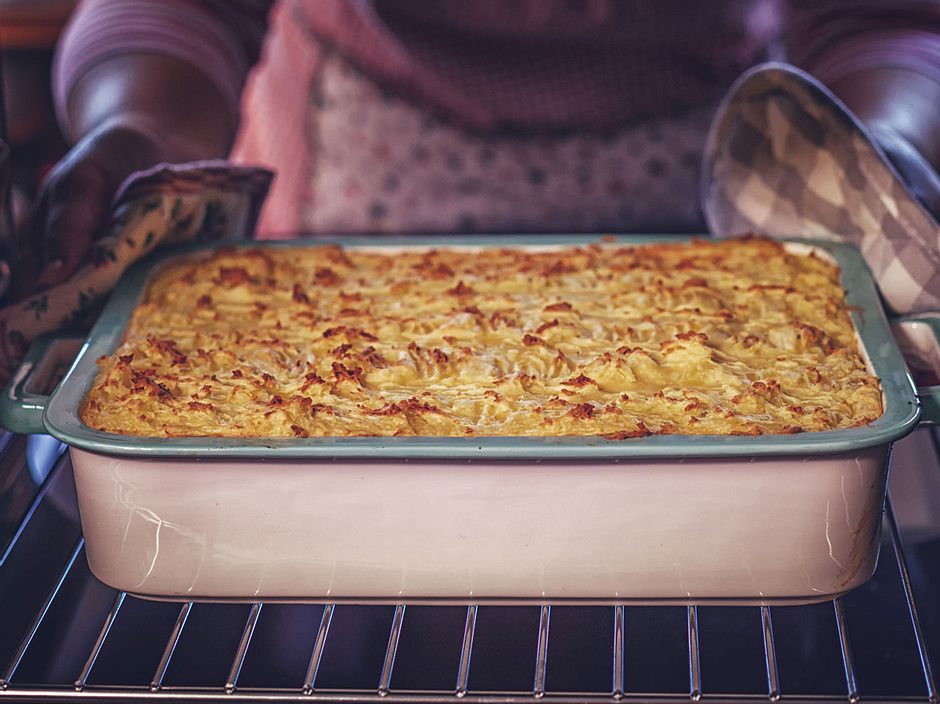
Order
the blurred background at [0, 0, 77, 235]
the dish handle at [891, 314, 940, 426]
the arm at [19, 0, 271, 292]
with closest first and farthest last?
the dish handle at [891, 314, 940, 426], the arm at [19, 0, 271, 292], the blurred background at [0, 0, 77, 235]

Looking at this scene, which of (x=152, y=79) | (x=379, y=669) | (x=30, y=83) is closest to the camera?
(x=379, y=669)

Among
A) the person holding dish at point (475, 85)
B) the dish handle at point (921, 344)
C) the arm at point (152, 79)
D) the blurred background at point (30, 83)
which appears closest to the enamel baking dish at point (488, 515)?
the dish handle at point (921, 344)

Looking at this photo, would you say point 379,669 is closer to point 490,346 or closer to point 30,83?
point 490,346

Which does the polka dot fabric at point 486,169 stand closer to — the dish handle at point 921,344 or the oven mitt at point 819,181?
the oven mitt at point 819,181

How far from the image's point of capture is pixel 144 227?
125 centimetres

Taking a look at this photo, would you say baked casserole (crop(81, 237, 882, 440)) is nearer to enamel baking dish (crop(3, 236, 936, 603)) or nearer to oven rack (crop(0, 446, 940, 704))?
enamel baking dish (crop(3, 236, 936, 603))

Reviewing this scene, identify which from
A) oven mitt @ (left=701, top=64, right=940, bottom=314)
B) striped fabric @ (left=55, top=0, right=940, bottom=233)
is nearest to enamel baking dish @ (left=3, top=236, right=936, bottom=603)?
oven mitt @ (left=701, top=64, right=940, bottom=314)

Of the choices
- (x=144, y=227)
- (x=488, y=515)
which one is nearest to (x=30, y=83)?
(x=144, y=227)

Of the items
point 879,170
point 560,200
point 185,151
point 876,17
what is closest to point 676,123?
point 560,200

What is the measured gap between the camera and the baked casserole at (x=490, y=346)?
0.93m

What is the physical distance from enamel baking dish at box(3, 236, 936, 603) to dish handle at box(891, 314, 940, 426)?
20 cm

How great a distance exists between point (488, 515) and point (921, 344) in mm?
546

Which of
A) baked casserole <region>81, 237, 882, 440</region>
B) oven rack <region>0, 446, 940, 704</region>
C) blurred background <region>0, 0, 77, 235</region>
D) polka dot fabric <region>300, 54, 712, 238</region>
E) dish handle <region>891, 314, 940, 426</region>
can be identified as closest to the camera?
oven rack <region>0, 446, 940, 704</region>

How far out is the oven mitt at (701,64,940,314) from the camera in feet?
3.85
